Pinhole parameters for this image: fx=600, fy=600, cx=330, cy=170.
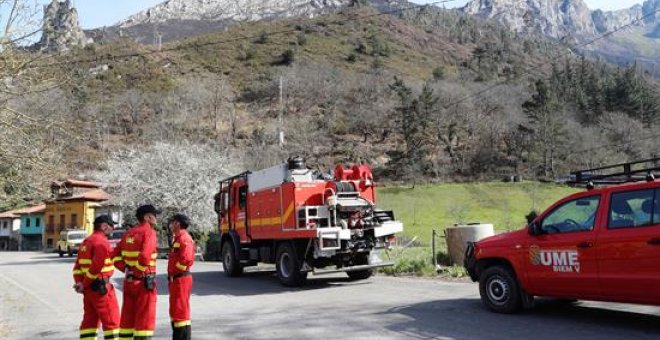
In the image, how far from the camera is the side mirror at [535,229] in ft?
28.0

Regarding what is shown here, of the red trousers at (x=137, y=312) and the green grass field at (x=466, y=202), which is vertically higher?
the green grass field at (x=466, y=202)

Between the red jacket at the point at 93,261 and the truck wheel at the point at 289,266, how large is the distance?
7108 millimetres

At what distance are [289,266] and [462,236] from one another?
4732 millimetres

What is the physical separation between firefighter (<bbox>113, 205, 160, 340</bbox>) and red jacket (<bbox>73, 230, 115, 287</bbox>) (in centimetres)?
20

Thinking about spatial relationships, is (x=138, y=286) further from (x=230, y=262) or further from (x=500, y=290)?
(x=230, y=262)

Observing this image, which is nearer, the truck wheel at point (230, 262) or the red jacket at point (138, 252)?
the red jacket at point (138, 252)

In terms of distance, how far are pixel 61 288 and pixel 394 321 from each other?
11238 mm

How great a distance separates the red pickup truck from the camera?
7.31 meters

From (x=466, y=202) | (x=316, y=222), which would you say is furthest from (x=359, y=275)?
(x=466, y=202)

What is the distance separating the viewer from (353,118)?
80.1m

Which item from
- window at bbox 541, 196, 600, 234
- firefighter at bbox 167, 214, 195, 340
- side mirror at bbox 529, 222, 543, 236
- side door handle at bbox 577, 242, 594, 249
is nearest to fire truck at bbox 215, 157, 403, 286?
side mirror at bbox 529, 222, 543, 236

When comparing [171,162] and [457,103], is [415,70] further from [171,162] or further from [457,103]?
[171,162]

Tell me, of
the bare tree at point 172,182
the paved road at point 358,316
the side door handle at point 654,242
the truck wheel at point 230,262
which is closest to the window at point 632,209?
the side door handle at point 654,242

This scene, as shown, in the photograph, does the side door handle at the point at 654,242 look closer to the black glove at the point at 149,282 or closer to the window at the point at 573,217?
the window at the point at 573,217
